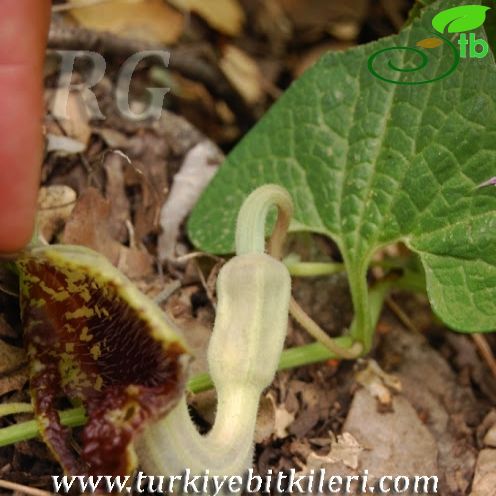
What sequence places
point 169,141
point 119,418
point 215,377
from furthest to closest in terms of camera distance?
point 169,141
point 215,377
point 119,418

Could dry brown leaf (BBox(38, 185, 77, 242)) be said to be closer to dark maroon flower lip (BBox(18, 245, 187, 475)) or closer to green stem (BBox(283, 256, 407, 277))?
dark maroon flower lip (BBox(18, 245, 187, 475))

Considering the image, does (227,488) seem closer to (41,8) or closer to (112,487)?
(112,487)

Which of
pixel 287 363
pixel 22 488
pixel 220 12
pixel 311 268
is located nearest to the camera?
pixel 22 488

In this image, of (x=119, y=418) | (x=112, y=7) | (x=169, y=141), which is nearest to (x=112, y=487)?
(x=119, y=418)

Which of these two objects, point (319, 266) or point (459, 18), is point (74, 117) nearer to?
point (319, 266)

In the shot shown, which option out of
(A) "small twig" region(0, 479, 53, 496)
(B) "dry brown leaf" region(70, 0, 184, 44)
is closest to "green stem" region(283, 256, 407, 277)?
(A) "small twig" region(0, 479, 53, 496)

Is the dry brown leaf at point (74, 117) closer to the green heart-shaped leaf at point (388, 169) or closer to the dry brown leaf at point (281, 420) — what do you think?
the green heart-shaped leaf at point (388, 169)

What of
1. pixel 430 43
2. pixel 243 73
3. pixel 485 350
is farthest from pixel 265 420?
pixel 243 73
